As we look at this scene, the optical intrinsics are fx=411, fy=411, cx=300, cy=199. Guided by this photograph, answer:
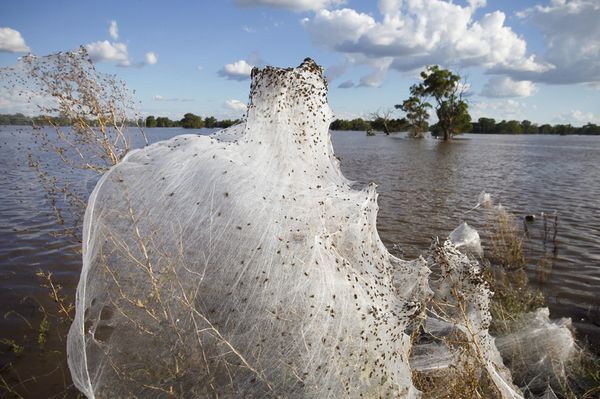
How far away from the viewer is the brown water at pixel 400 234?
187 inches

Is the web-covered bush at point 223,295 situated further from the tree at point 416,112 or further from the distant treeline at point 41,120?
the tree at point 416,112

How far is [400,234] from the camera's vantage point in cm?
930

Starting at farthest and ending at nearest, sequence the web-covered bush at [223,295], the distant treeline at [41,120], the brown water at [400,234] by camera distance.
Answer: the brown water at [400,234]
the distant treeline at [41,120]
the web-covered bush at [223,295]

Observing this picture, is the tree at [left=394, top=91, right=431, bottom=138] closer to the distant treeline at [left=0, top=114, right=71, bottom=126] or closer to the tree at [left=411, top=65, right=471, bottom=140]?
the tree at [left=411, top=65, right=471, bottom=140]

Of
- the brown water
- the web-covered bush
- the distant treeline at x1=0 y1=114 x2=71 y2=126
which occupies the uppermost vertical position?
the distant treeline at x1=0 y1=114 x2=71 y2=126

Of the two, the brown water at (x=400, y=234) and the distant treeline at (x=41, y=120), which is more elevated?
the distant treeline at (x=41, y=120)

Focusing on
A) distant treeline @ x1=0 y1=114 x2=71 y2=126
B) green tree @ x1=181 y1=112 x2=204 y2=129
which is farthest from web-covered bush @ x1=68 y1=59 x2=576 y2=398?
green tree @ x1=181 y1=112 x2=204 y2=129

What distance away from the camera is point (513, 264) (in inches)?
291

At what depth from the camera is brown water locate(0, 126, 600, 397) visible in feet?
15.6

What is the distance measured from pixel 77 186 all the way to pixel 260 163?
1039cm

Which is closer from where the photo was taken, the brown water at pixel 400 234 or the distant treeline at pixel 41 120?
the distant treeline at pixel 41 120

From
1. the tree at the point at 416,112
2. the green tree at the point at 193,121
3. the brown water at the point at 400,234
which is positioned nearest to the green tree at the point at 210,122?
the green tree at the point at 193,121

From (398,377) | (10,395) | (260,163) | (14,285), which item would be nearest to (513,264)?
(398,377)

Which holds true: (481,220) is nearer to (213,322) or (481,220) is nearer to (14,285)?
(213,322)
